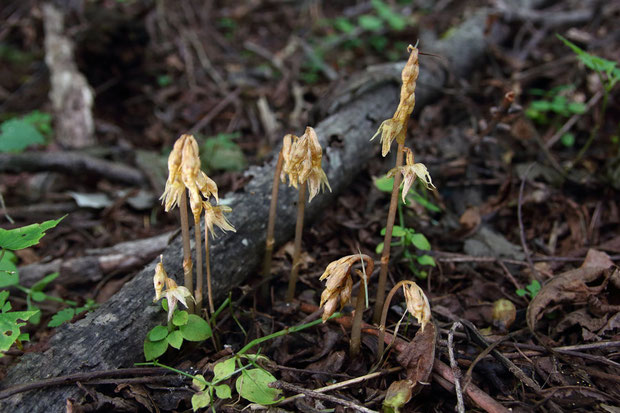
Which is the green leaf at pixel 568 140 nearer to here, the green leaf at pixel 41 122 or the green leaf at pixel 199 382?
the green leaf at pixel 199 382

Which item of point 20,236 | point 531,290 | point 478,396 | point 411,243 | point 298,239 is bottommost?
point 531,290

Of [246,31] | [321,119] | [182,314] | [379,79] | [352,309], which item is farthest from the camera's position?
[246,31]

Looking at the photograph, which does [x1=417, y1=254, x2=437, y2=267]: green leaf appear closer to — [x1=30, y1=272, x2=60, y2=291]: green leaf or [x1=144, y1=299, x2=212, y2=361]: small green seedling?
[x1=144, y1=299, x2=212, y2=361]: small green seedling

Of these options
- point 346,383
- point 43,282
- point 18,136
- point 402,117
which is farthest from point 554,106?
point 18,136

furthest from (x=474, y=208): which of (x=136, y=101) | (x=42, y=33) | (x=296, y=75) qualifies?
(x=42, y=33)

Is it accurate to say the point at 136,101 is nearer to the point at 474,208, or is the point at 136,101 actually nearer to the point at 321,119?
the point at 321,119

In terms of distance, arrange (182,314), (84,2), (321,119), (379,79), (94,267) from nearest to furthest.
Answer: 1. (182,314)
2. (94,267)
3. (321,119)
4. (379,79)
5. (84,2)

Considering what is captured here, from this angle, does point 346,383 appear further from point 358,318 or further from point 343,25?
point 343,25
